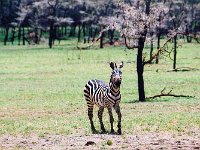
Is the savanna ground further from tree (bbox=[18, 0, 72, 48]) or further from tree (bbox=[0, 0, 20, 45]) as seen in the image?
tree (bbox=[0, 0, 20, 45])

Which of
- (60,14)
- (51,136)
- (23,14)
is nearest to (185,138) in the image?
(51,136)

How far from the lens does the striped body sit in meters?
17.7

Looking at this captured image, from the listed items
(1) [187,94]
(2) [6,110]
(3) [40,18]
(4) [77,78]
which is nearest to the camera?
(2) [6,110]

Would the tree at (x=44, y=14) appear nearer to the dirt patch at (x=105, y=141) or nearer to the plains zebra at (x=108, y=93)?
the plains zebra at (x=108, y=93)

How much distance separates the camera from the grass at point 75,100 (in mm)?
20031

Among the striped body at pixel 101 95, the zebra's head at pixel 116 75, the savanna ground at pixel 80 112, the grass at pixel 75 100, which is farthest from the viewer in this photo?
the grass at pixel 75 100

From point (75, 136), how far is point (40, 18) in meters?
99.9

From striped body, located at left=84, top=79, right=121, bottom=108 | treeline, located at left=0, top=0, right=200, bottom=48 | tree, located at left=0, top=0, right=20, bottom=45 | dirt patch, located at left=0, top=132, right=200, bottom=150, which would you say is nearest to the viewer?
dirt patch, located at left=0, top=132, right=200, bottom=150

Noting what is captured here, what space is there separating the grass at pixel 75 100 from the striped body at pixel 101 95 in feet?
3.82

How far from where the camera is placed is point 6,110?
89.2 feet

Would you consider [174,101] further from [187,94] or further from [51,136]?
[51,136]

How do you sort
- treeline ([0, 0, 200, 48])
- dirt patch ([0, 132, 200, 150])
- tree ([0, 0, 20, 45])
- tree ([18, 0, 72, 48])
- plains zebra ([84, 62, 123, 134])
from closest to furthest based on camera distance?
1. dirt patch ([0, 132, 200, 150])
2. plains zebra ([84, 62, 123, 134])
3. tree ([18, 0, 72, 48])
4. treeline ([0, 0, 200, 48])
5. tree ([0, 0, 20, 45])

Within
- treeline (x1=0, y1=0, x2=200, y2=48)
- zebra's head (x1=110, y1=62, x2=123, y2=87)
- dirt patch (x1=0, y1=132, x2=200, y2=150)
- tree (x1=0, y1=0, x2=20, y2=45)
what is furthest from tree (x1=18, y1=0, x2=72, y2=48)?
dirt patch (x1=0, y1=132, x2=200, y2=150)

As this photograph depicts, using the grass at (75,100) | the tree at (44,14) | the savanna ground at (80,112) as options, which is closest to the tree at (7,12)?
the tree at (44,14)
